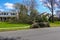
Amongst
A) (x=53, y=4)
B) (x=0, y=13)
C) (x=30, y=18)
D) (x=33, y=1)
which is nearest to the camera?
(x=30, y=18)

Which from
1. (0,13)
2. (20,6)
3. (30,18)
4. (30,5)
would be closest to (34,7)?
(30,5)

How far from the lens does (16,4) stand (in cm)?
6662

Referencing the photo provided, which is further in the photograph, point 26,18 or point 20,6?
point 20,6

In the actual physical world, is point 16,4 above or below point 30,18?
above

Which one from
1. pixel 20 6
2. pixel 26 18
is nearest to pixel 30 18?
pixel 26 18

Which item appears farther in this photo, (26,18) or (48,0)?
(48,0)

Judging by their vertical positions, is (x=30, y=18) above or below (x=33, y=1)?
below

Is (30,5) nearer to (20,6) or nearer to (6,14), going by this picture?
(20,6)

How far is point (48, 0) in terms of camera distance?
6525 cm

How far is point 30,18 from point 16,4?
19.3 metres

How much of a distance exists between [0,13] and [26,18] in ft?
171

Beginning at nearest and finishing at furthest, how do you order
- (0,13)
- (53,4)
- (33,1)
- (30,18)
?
(30,18) → (33,1) → (53,4) → (0,13)

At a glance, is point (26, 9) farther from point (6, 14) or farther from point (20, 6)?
point (6, 14)

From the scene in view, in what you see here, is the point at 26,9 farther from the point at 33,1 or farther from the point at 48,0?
the point at 48,0
